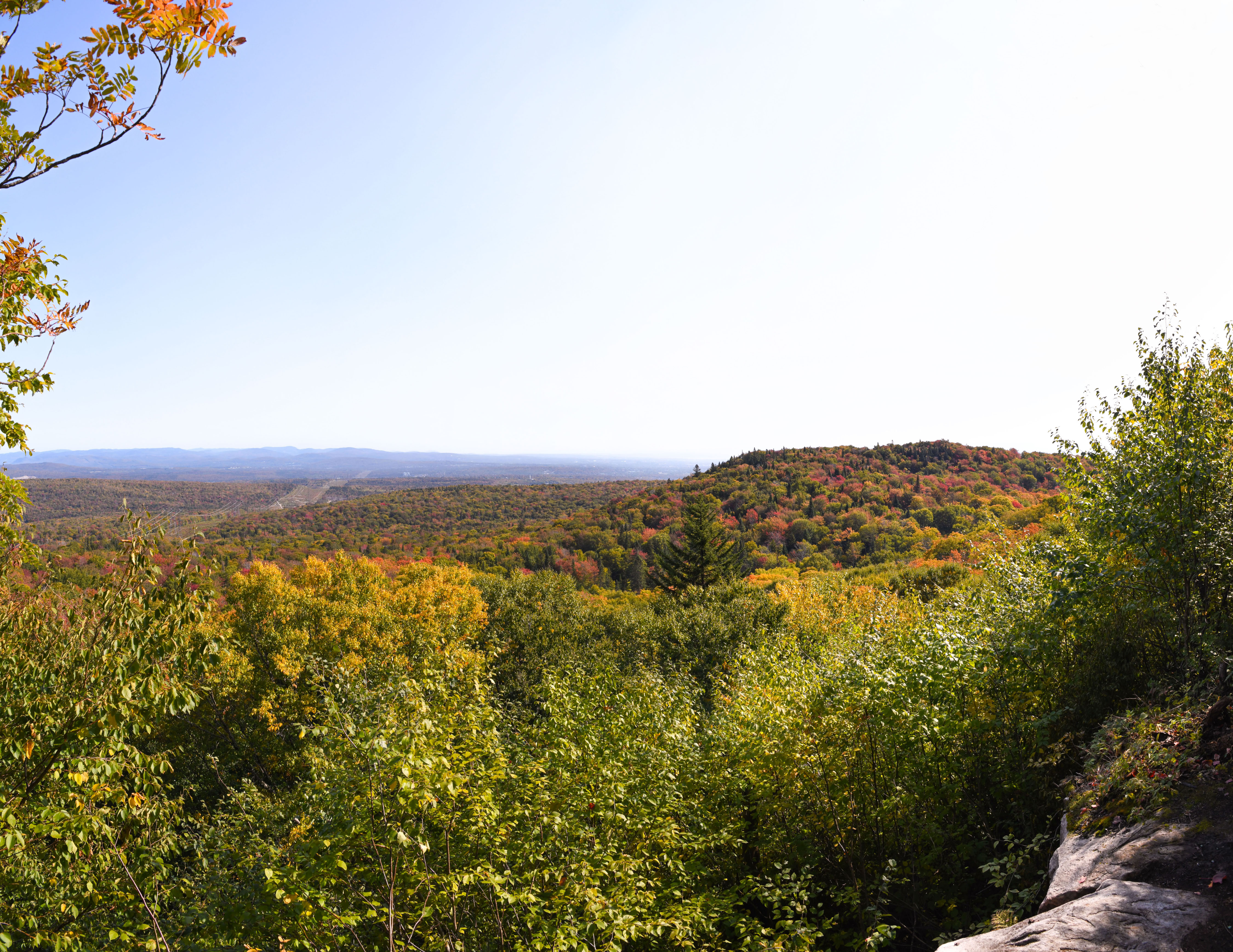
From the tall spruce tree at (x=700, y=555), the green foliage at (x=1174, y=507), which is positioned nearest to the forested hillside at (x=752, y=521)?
the tall spruce tree at (x=700, y=555)

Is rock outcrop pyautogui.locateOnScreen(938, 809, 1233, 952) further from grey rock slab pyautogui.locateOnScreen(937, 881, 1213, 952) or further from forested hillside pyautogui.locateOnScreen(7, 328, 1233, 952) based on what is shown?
forested hillside pyautogui.locateOnScreen(7, 328, 1233, 952)

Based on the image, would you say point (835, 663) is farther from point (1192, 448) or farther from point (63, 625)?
point (63, 625)

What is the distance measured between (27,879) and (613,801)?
5749 mm

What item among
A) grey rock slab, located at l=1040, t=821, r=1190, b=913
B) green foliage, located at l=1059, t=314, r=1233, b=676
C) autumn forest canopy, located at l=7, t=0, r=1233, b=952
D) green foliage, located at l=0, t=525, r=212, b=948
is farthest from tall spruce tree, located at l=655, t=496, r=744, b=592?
green foliage, located at l=0, t=525, r=212, b=948

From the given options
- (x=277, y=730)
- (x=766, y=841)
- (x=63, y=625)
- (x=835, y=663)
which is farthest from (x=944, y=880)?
(x=277, y=730)

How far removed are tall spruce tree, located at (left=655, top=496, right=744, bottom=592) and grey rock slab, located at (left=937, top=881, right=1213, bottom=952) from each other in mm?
38262

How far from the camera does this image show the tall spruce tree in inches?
1734

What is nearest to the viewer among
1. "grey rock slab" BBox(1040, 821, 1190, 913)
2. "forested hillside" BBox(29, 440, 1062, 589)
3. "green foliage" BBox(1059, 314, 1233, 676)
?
"grey rock slab" BBox(1040, 821, 1190, 913)

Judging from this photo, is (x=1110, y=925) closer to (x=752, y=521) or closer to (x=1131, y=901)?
(x=1131, y=901)

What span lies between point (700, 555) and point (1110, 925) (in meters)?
40.7

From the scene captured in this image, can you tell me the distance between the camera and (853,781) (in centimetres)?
756

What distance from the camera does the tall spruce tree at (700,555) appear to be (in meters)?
44.0

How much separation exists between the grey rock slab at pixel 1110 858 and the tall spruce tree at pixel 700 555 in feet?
123

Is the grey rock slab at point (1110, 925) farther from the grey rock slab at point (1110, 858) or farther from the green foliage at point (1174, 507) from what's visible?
the green foliage at point (1174, 507)
